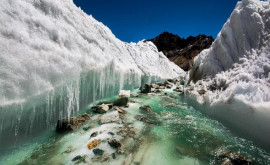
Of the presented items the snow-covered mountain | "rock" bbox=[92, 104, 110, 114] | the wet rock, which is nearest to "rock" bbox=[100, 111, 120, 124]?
Answer: "rock" bbox=[92, 104, 110, 114]

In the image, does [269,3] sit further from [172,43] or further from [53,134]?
[172,43]

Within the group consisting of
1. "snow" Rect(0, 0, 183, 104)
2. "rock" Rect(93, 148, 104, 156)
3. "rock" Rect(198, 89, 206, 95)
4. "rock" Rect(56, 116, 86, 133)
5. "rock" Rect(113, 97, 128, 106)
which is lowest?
"rock" Rect(93, 148, 104, 156)

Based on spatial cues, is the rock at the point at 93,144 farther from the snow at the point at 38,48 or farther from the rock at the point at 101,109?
the rock at the point at 101,109

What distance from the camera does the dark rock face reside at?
79.1 m

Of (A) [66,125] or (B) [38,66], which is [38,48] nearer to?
(B) [38,66]

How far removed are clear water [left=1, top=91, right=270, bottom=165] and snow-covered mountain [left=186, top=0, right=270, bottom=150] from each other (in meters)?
0.66

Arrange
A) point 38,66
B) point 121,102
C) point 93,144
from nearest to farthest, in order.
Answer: point 93,144, point 38,66, point 121,102

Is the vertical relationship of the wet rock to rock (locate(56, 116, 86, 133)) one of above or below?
below

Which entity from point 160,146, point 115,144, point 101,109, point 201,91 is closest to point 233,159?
point 160,146

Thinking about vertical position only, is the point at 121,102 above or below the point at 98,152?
above

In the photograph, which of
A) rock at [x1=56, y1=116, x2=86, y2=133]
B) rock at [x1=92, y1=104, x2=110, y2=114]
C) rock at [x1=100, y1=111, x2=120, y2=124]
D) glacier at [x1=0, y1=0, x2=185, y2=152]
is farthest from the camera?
rock at [x1=92, y1=104, x2=110, y2=114]

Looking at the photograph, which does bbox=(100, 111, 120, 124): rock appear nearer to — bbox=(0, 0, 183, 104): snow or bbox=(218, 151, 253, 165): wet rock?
bbox=(0, 0, 183, 104): snow

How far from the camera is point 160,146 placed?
5.02 m

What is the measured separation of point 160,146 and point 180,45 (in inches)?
4276
